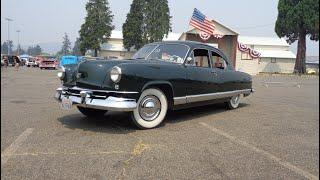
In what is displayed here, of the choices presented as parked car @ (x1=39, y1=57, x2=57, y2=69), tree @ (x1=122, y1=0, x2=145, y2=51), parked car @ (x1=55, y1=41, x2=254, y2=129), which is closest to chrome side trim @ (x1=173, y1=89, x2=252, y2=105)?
parked car @ (x1=55, y1=41, x2=254, y2=129)

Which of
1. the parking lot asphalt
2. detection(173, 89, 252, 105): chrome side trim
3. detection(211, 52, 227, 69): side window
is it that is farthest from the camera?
detection(211, 52, 227, 69): side window

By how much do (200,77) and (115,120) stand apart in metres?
1.86

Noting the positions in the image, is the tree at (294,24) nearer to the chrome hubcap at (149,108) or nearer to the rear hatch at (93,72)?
the chrome hubcap at (149,108)

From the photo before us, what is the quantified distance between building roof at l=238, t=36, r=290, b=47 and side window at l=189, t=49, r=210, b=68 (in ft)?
234

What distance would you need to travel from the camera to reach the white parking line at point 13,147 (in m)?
4.77

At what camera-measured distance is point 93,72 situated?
6.57 meters

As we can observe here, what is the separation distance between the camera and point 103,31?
5997 cm

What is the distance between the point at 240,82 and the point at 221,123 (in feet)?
7.29

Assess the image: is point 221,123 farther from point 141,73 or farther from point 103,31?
point 103,31

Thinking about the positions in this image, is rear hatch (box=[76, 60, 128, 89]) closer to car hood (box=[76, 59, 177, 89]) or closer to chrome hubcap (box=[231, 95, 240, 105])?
car hood (box=[76, 59, 177, 89])

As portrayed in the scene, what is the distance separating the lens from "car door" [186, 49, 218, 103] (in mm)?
7664

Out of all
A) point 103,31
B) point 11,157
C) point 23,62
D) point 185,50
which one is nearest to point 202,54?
point 185,50

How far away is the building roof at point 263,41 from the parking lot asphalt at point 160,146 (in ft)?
237

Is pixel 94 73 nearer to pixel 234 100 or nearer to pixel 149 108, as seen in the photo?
pixel 149 108
